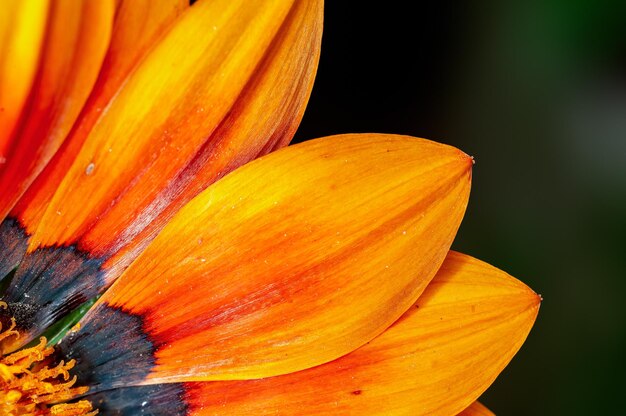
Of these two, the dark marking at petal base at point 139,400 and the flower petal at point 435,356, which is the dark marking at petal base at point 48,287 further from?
the flower petal at point 435,356

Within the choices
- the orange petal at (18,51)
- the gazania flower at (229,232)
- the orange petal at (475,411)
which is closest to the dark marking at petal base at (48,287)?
the gazania flower at (229,232)

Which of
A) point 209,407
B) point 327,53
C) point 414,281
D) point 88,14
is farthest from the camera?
point 327,53

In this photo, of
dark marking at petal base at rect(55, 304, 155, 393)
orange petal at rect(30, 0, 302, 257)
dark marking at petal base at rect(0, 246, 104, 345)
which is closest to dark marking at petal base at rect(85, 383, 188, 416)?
dark marking at petal base at rect(55, 304, 155, 393)

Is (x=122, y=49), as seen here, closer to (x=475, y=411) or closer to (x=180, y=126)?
(x=180, y=126)

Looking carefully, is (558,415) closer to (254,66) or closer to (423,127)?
(423,127)

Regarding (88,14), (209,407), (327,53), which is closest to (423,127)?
(327,53)
